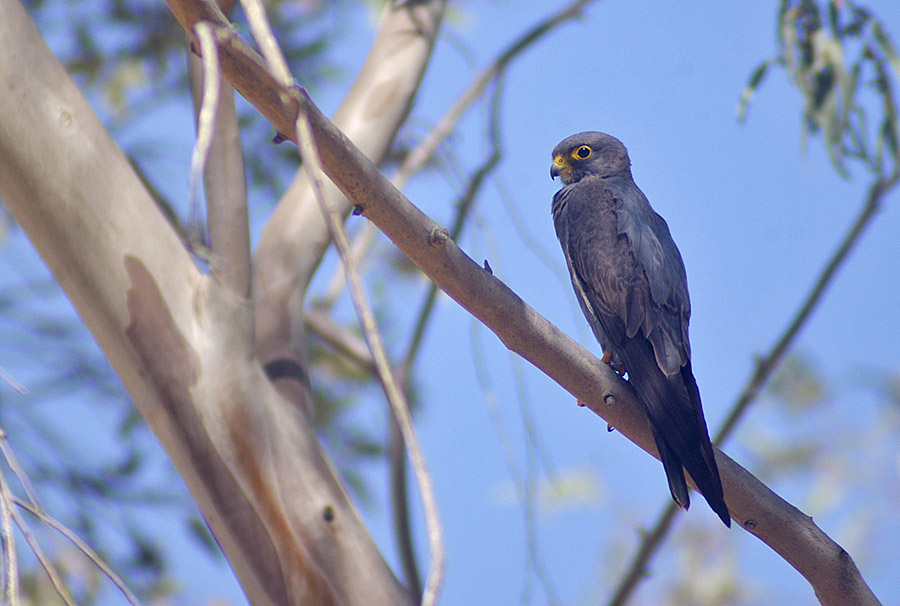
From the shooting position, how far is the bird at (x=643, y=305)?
7.32 ft

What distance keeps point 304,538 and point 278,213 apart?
1.23m

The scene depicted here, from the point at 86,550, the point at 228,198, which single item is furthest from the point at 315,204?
the point at 86,550

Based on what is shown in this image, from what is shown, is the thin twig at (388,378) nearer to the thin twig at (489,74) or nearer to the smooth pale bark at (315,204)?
the smooth pale bark at (315,204)

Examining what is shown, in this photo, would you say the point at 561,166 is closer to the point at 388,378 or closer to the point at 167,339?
the point at 167,339

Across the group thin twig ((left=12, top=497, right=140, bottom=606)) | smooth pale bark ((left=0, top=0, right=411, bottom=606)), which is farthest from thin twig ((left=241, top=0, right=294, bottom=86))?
smooth pale bark ((left=0, top=0, right=411, bottom=606))

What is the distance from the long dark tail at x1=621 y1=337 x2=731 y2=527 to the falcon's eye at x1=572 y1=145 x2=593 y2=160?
138cm

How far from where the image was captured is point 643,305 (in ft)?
8.95

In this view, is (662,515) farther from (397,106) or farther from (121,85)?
(121,85)

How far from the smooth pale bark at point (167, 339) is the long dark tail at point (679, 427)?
0.87 m

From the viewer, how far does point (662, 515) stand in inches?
125

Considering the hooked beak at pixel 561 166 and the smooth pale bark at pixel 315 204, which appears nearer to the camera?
the smooth pale bark at pixel 315 204

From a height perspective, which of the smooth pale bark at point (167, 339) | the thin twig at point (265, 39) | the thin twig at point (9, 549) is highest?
the smooth pale bark at point (167, 339)

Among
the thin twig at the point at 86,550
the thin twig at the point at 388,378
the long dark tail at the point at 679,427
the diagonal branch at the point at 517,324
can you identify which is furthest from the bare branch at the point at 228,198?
the thin twig at the point at 388,378

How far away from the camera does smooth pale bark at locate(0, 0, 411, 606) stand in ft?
7.29
